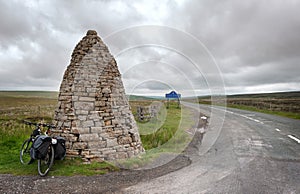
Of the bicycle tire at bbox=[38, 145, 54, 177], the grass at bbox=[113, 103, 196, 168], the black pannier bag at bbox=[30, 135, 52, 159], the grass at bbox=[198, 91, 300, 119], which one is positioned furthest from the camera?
the grass at bbox=[198, 91, 300, 119]

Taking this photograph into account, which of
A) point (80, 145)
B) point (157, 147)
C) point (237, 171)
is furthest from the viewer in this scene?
point (157, 147)

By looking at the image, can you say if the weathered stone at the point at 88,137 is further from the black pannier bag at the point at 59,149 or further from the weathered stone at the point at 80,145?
the black pannier bag at the point at 59,149

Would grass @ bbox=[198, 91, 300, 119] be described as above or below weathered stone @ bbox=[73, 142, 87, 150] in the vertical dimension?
above

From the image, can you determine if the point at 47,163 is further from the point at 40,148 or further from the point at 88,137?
the point at 88,137

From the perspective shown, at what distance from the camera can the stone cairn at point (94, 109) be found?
751cm

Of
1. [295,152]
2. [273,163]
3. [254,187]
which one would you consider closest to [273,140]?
[295,152]

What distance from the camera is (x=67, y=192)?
17.3 feet

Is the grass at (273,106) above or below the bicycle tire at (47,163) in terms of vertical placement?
above

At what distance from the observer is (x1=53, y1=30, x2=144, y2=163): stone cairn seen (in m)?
7.51

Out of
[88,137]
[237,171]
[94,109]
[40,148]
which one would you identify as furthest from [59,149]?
[237,171]

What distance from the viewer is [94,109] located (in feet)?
25.9

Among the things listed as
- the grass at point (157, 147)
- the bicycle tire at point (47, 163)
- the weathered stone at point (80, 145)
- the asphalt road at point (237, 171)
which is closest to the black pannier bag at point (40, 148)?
the bicycle tire at point (47, 163)

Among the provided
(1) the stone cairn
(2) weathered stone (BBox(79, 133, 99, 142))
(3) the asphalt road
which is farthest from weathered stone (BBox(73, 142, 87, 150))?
(3) the asphalt road

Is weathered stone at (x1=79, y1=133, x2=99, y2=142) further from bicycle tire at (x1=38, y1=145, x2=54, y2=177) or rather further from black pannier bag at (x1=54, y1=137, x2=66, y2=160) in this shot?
bicycle tire at (x1=38, y1=145, x2=54, y2=177)
